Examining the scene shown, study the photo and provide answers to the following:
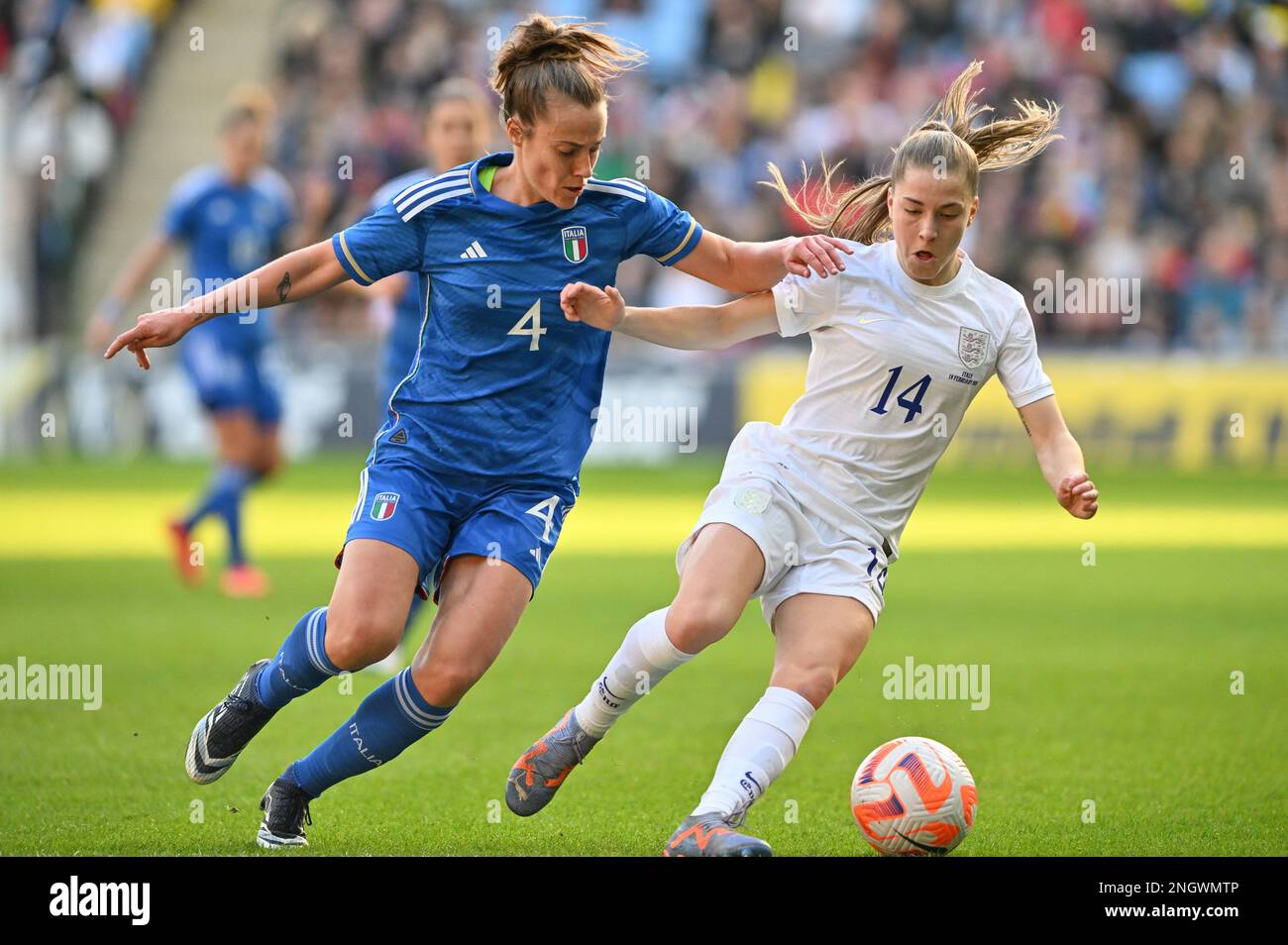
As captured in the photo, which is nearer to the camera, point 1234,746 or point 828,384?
point 828,384

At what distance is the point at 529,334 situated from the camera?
520cm

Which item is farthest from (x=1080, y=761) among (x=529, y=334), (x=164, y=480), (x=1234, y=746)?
(x=164, y=480)

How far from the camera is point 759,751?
484 cm

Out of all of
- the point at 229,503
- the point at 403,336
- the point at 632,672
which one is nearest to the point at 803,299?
the point at 632,672

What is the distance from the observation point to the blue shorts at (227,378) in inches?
437

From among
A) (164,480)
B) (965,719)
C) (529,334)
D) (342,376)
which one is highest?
(342,376)

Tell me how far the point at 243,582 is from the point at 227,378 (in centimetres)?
131

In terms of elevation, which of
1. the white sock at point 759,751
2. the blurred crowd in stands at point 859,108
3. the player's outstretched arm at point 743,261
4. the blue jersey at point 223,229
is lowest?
the white sock at point 759,751

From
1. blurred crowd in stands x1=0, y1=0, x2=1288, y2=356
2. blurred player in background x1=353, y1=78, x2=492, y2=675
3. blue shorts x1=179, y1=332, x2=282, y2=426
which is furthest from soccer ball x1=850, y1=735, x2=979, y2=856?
blurred crowd in stands x1=0, y1=0, x2=1288, y2=356

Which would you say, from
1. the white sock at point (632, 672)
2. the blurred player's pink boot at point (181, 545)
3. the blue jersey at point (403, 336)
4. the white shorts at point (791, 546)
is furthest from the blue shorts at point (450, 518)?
the blurred player's pink boot at point (181, 545)

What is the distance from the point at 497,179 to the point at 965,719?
138 inches

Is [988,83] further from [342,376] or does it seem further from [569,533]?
[569,533]

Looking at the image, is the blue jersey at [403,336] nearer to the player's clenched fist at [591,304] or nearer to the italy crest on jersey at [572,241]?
the italy crest on jersey at [572,241]

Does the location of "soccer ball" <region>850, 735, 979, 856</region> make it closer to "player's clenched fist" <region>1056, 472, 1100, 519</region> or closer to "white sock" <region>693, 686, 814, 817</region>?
"white sock" <region>693, 686, 814, 817</region>
